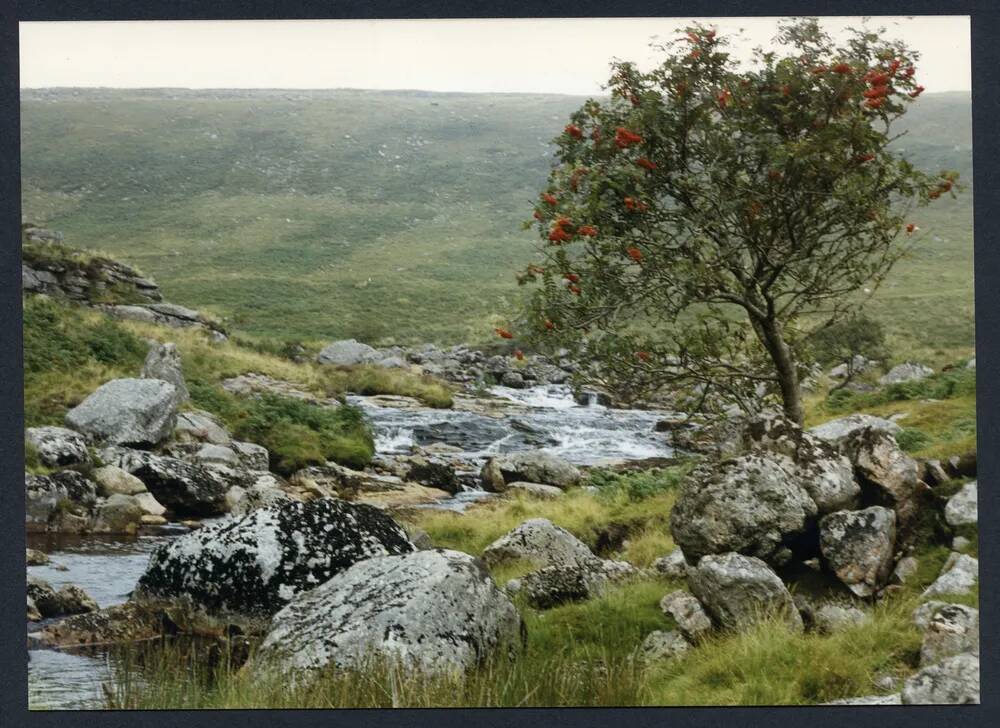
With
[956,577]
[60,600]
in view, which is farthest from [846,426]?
[60,600]

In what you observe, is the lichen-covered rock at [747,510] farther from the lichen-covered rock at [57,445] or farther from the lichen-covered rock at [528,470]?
the lichen-covered rock at [57,445]

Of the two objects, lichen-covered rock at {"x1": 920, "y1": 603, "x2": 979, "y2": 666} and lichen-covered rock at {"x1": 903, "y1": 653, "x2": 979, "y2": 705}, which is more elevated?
lichen-covered rock at {"x1": 920, "y1": 603, "x2": 979, "y2": 666}

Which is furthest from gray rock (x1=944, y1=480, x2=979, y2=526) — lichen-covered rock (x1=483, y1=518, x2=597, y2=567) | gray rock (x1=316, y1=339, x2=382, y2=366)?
gray rock (x1=316, y1=339, x2=382, y2=366)

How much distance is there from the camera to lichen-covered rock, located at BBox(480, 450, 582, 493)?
22.2 ft

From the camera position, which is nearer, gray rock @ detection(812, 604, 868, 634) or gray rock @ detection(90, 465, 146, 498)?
gray rock @ detection(812, 604, 868, 634)

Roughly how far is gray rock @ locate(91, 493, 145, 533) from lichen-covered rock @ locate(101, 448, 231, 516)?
150mm

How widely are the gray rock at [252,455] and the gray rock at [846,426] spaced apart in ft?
11.8

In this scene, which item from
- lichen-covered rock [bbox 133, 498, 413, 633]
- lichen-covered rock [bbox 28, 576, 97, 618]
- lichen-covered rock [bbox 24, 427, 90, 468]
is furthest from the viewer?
lichen-covered rock [bbox 24, 427, 90, 468]

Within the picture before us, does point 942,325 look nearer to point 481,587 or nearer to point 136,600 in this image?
point 481,587

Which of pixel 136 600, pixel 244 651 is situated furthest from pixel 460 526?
pixel 136 600

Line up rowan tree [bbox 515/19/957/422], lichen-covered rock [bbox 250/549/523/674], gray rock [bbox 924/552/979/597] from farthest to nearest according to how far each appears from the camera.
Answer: rowan tree [bbox 515/19/957/422] → gray rock [bbox 924/552/979/597] → lichen-covered rock [bbox 250/549/523/674]

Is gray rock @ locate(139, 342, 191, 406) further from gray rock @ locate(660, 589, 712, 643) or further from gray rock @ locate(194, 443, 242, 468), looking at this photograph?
gray rock @ locate(660, 589, 712, 643)

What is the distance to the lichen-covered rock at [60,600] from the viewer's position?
6.30 meters

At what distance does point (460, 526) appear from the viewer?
6938 mm
